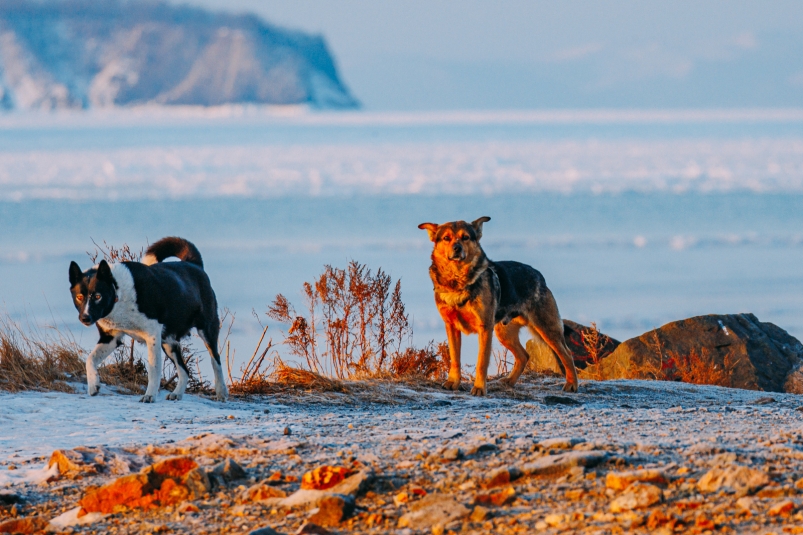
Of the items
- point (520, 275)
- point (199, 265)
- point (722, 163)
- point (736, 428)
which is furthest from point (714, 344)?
point (722, 163)

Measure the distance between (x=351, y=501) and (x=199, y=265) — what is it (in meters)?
4.53

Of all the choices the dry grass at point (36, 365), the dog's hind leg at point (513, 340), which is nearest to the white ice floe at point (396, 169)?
the dog's hind leg at point (513, 340)

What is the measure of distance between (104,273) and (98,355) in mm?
768

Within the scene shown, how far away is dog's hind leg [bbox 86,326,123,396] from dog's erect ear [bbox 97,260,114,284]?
0.46 meters

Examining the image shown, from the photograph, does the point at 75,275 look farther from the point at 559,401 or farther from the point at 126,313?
the point at 559,401

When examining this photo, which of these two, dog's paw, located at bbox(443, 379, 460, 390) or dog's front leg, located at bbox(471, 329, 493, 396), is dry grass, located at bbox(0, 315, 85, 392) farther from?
dog's front leg, located at bbox(471, 329, 493, 396)

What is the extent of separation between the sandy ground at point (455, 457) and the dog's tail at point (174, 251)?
125 centimetres

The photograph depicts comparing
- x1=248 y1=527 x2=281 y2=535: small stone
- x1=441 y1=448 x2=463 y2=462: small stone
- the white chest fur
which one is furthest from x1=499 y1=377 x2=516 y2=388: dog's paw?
x1=248 y1=527 x2=281 y2=535: small stone

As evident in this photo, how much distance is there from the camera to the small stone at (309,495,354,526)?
16.6 feet

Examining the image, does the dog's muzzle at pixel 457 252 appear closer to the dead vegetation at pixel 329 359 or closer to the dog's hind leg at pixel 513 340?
the dead vegetation at pixel 329 359

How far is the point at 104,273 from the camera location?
799 cm

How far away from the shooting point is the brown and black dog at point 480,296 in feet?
30.6

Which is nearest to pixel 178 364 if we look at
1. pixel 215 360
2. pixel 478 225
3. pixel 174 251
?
pixel 215 360

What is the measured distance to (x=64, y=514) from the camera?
5.55 m
